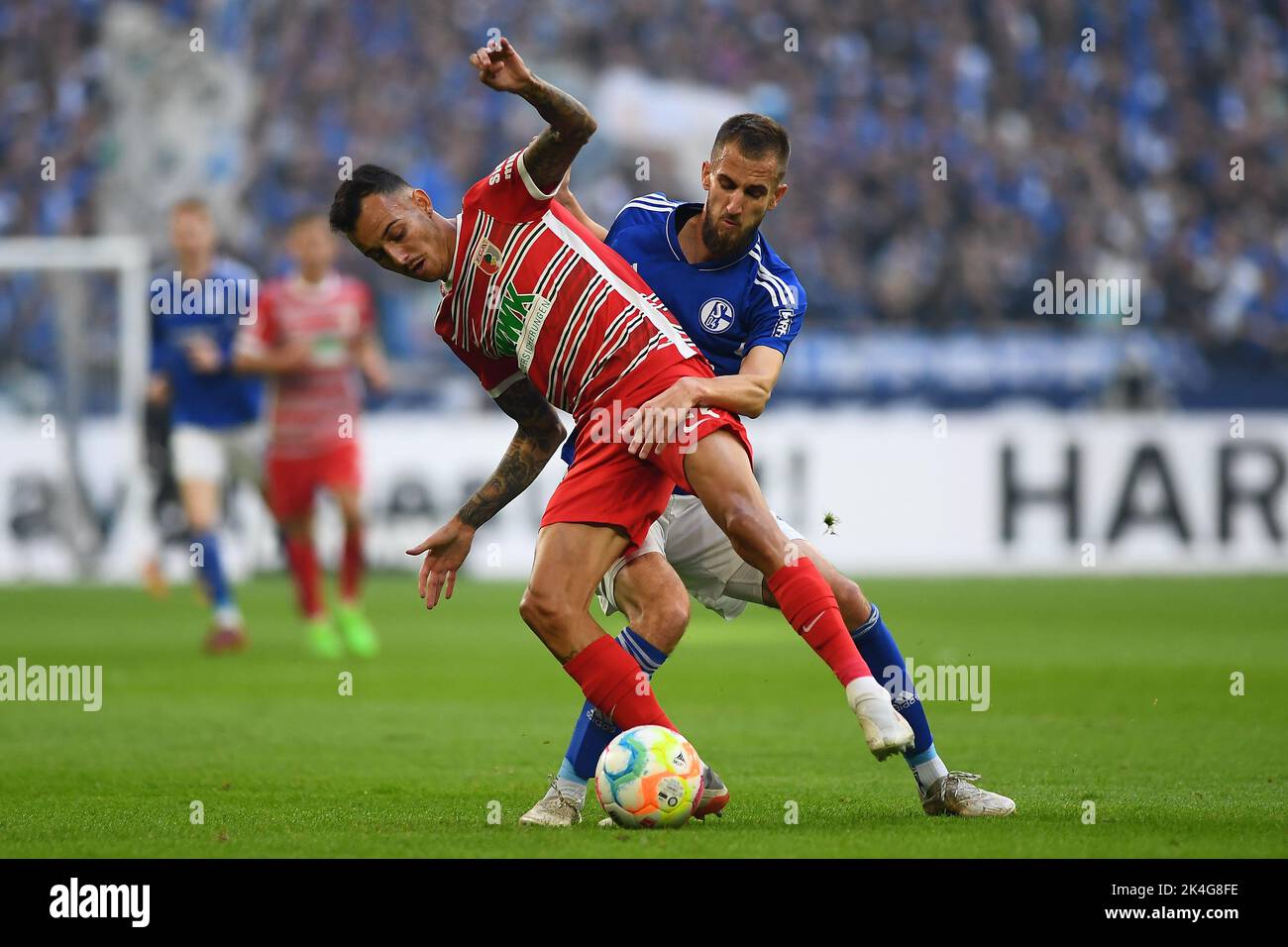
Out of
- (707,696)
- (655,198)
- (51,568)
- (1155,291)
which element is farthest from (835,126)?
(655,198)

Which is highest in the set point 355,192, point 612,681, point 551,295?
point 355,192

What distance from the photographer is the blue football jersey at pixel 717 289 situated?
17.6 feet

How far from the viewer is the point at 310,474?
38.2 feet

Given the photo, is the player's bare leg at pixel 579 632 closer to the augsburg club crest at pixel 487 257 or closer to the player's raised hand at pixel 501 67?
the augsburg club crest at pixel 487 257

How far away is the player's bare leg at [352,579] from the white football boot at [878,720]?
682cm

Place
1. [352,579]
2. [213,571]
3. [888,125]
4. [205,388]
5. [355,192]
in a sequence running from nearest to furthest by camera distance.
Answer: [355,192], [213,571], [352,579], [205,388], [888,125]

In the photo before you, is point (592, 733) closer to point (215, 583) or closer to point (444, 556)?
point (444, 556)

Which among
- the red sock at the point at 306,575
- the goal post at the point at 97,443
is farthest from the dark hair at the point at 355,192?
the goal post at the point at 97,443

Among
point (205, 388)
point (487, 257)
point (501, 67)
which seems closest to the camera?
point (501, 67)

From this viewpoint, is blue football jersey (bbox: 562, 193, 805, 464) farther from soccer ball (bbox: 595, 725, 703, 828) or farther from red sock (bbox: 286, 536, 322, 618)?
red sock (bbox: 286, 536, 322, 618)

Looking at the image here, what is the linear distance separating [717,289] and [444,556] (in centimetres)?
115

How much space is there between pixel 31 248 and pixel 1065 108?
12.0m

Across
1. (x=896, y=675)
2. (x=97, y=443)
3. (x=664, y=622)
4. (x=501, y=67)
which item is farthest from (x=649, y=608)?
(x=97, y=443)

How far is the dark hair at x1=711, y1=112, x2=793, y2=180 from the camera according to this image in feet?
17.0
